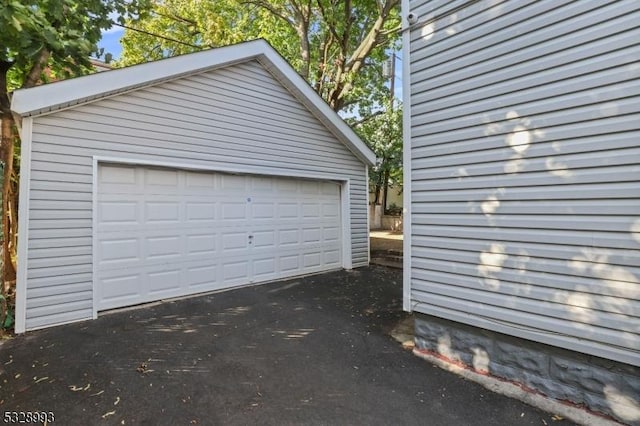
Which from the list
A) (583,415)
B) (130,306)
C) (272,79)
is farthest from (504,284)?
(272,79)

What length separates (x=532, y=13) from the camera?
2.97 metres

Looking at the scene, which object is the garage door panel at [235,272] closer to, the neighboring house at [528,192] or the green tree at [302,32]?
the neighboring house at [528,192]

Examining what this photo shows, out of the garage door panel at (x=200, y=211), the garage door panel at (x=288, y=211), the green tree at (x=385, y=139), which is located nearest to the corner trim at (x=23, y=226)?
the garage door panel at (x=200, y=211)

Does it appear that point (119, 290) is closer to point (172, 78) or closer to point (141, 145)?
point (141, 145)

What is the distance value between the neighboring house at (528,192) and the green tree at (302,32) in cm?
779

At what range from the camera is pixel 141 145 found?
5238 millimetres

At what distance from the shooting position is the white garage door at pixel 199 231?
201 inches

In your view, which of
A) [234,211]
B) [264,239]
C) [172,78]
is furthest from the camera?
[264,239]

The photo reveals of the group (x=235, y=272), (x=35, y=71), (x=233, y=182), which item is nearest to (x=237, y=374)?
(x=235, y=272)

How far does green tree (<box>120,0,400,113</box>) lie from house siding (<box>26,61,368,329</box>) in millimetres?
4868

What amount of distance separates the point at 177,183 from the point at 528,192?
16.3 ft

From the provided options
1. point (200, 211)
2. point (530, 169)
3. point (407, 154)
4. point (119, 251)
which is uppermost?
point (407, 154)

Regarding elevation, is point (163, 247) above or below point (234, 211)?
below

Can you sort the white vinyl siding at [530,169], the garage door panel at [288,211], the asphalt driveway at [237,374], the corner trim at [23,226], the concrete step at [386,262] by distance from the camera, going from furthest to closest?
1. the concrete step at [386,262]
2. the garage door panel at [288,211]
3. the corner trim at [23,226]
4. the asphalt driveway at [237,374]
5. the white vinyl siding at [530,169]
